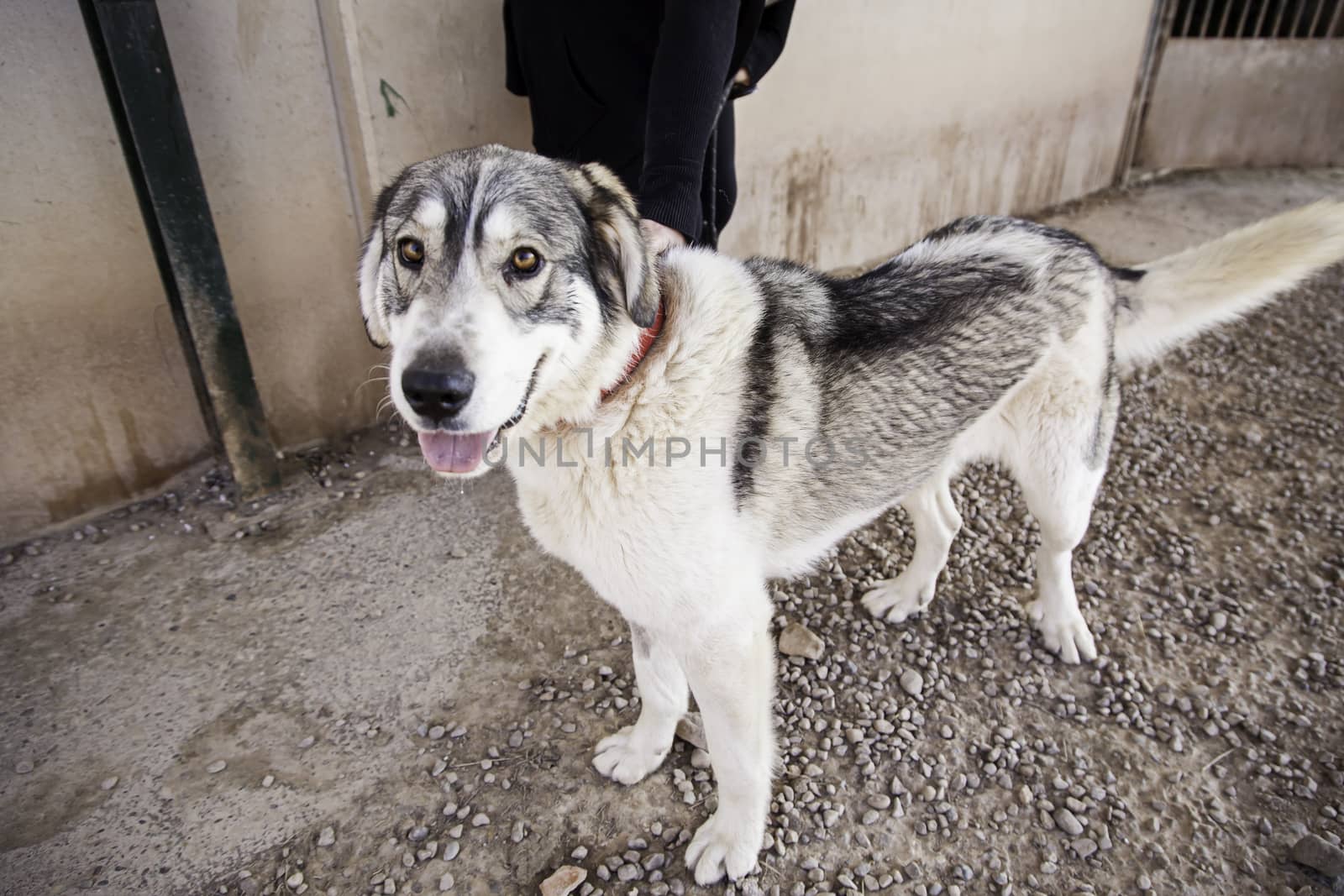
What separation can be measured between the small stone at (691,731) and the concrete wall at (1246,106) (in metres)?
8.16

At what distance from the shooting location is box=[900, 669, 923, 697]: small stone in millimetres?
2738

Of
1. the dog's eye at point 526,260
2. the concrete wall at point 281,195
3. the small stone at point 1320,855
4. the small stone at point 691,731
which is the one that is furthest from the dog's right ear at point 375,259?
the small stone at point 1320,855

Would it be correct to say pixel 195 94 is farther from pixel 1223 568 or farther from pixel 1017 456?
pixel 1223 568

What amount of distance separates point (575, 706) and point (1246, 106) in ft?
30.3

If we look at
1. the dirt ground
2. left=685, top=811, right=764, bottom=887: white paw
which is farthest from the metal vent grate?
left=685, top=811, right=764, bottom=887: white paw

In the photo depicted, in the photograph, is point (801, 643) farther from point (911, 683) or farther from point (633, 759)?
point (633, 759)

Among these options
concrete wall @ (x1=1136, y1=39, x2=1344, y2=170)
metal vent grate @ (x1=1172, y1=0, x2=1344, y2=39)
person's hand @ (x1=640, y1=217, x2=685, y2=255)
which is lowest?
concrete wall @ (x1=1136, y1=39, x2=1344, y2=170)

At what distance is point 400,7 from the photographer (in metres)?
3.33

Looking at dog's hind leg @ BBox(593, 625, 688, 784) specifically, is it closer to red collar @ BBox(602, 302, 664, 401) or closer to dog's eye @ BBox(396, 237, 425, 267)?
red collar @ BBox(602, 302, 664, 401)

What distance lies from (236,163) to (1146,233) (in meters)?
6.79

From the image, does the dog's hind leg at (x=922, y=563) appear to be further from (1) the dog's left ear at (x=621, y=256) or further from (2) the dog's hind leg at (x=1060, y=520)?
(1) the dog's left ear at (x=621, y=256)

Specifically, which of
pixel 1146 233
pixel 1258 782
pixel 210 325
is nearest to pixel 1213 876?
pixel 1258 782

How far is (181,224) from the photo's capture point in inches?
121

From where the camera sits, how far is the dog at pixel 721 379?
5.72 feet
